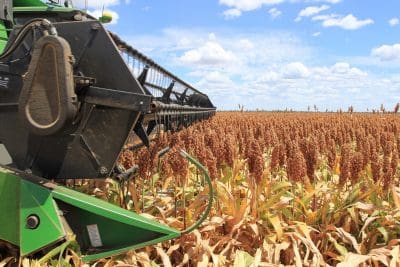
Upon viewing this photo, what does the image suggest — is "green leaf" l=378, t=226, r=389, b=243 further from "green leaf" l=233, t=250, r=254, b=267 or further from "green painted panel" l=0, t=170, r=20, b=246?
"green painted panel" l=0, t=170, r=20, b=246

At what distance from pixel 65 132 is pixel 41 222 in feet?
1.93

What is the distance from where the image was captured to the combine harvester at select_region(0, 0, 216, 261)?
2721 millimetres

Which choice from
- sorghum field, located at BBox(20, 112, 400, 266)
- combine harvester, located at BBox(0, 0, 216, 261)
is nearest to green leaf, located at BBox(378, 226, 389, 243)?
sorghum field, located at BBox(20, 112, 400, 266)

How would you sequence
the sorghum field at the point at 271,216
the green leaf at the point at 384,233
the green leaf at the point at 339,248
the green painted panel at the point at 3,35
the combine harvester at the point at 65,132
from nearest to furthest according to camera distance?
the combine harvester at the point at 65,132, the sorghum field at the point at 271,216, the green leaf at the point at 339,248, the green leaf at the point at 384,233, the green painted panel at the point at 3,35

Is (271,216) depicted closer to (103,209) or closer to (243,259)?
(243,259)

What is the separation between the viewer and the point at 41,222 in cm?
274

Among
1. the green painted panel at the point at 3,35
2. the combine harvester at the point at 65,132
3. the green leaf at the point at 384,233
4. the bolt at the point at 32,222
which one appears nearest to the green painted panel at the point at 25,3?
the green painted panel at the point at 3,35

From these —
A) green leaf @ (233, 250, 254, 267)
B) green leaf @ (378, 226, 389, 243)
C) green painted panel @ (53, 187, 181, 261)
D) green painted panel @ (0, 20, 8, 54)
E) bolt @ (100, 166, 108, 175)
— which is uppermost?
green painted panel @ (0, 20, 8, 54)

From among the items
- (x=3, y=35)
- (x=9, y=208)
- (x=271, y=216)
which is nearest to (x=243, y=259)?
(x=271, y=216)

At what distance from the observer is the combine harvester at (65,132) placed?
2721mm

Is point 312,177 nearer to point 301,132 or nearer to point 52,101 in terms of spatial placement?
point 52,101

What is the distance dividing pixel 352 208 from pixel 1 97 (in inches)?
109

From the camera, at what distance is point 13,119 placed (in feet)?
9.87

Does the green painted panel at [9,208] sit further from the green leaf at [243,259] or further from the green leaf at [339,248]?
the green leaf at [339,248]
